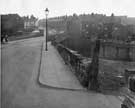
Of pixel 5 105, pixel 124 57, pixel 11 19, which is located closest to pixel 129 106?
pixel 5 105

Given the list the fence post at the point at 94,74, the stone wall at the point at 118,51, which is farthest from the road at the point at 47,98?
the stone wall at the point at 118,51

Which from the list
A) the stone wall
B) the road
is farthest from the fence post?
the stone wall

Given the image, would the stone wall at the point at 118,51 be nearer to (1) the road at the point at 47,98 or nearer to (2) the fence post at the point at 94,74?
(2) the fence post at the point at 94,74

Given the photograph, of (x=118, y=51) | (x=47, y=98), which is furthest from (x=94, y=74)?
(x=118, y=51)

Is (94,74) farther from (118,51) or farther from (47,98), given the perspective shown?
(118,51)

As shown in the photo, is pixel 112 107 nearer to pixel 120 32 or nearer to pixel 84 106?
pixel 84 106

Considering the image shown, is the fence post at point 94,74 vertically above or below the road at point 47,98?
above

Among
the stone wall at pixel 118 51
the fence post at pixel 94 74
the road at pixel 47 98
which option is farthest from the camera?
the stone wall at pixel 118 51

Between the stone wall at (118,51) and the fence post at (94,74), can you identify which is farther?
the stone wall at (118,51)

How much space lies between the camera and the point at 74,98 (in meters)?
5.32

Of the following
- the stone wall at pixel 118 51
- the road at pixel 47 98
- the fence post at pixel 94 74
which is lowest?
the stone wall at pixel 118 51

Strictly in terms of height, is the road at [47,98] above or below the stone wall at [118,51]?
above

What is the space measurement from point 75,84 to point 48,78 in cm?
149

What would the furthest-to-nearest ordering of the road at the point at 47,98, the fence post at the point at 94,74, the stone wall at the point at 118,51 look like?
1. the stone wall at the point at 118,51
2. the fence post at the point at 94,74
3. the road at the point at 47,98
